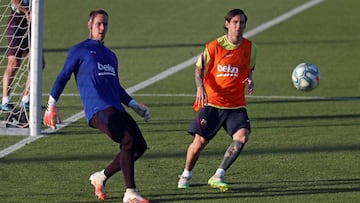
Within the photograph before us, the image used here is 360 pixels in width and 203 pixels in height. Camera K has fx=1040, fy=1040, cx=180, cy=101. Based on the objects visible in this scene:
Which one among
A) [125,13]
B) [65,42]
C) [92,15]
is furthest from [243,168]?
[125,13]

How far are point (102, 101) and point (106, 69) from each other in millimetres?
334

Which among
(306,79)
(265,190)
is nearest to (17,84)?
(306,79)

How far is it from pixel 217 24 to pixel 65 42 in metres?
4.76

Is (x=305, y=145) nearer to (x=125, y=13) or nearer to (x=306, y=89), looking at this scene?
(x=306, y=89)

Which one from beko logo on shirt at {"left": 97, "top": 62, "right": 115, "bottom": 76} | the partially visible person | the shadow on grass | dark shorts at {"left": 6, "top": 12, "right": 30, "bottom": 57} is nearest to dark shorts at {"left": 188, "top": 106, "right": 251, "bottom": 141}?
the shadow on grass

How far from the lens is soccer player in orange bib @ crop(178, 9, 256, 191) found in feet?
35.8

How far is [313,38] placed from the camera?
2577 cm

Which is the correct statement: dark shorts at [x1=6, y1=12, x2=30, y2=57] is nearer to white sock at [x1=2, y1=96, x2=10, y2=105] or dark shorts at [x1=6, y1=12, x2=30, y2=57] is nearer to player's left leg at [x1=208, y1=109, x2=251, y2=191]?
white sock at [x1=2, y1=96, x2=10, y2=105]

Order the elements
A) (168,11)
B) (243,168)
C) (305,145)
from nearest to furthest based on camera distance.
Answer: (243,168) → (305,145) → (168,11)

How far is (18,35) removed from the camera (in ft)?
50.8

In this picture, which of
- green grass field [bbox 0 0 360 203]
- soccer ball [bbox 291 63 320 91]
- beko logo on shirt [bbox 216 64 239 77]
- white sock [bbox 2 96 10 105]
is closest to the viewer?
green grass field [bbox 0 0 360 203]

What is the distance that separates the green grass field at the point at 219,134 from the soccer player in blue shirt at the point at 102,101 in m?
0.45

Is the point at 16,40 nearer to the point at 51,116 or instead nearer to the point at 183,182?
the point at 183,182

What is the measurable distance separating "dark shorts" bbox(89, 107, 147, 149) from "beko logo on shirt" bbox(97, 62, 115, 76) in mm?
365
